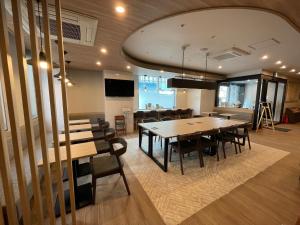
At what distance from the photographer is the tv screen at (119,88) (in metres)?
5.37

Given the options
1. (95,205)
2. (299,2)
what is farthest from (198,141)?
(299,2)

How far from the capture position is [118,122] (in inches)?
227

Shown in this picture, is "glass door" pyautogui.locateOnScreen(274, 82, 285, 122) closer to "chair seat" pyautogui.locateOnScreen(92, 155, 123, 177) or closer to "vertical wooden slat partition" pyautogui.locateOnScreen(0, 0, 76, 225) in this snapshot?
"chair seat" pyautogui.locateOnScreen(92, 155, 123, 177)

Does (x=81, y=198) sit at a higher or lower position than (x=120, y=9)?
lower

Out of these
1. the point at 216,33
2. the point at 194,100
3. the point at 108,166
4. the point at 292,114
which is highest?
the point at 216,33

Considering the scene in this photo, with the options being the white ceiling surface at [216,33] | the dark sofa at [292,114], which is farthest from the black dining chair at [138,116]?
the dark sofa at [292,114]

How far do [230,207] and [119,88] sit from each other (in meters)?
4.85

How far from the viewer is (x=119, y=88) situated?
554 centimetres

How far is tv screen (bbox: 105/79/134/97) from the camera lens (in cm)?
537

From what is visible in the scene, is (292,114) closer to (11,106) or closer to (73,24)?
(73,24)

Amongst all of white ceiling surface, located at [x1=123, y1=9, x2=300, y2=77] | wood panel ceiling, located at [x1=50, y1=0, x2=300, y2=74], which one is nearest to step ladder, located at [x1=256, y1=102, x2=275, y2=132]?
white ceiling surface, located at [x1=123, y1=9, x2=300, y2=77]

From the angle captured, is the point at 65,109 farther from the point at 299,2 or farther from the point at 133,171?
the point at 299,2

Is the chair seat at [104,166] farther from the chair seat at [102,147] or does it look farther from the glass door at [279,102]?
the glass door at [279,102]

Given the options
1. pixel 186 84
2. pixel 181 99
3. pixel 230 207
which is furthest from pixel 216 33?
pixel 181 99
